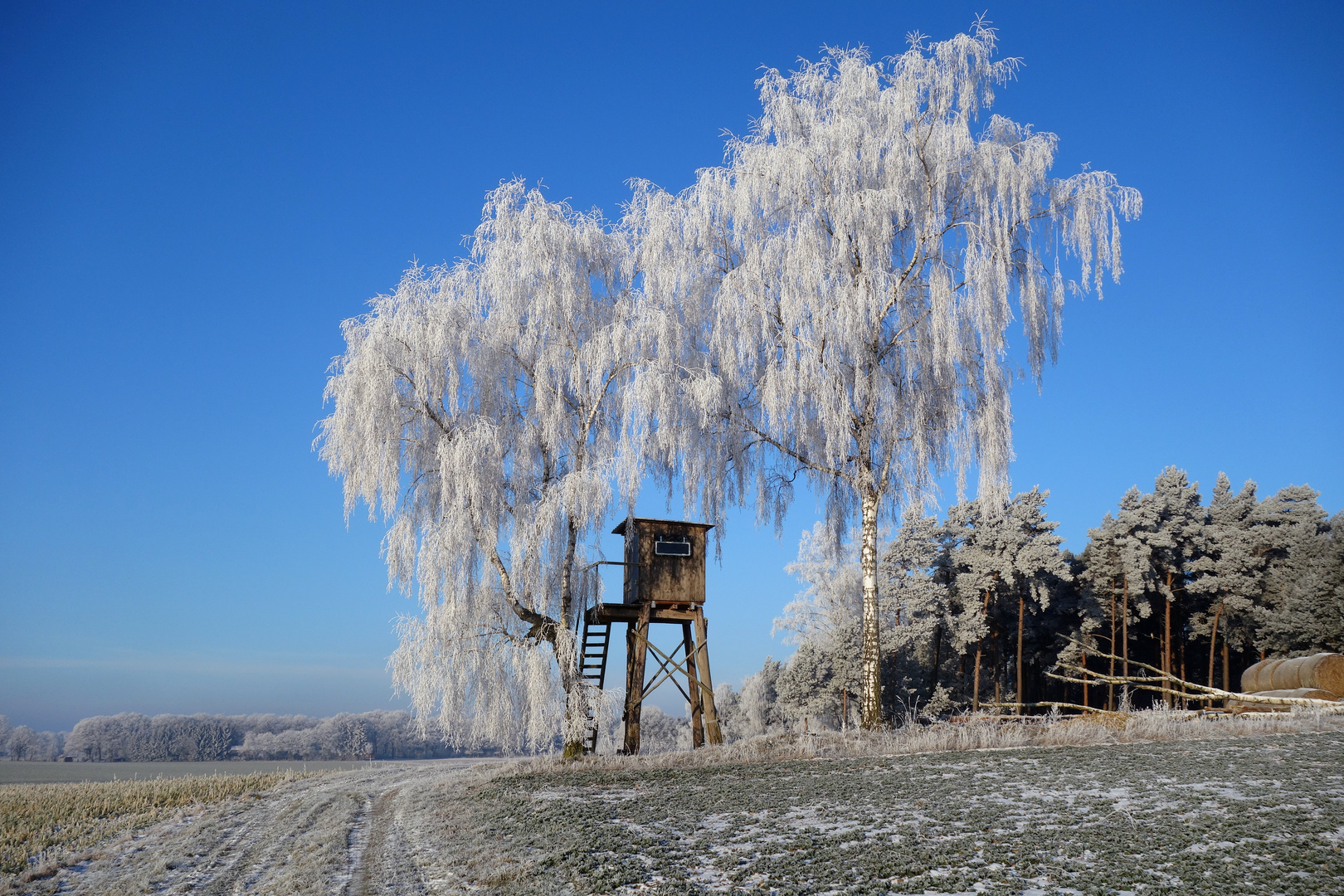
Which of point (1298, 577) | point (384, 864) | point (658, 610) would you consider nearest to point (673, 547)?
point (658, 610)

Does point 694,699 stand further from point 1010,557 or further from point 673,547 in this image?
point 1010,557

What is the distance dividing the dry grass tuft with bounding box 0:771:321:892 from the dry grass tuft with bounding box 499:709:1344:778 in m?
4.68

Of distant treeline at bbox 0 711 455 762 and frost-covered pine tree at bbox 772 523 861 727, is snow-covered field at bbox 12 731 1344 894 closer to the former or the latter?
frost-covered pine tree at bbox 772 523 861 727

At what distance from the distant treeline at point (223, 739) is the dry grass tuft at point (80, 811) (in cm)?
2573

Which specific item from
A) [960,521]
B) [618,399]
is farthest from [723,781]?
[960,521]

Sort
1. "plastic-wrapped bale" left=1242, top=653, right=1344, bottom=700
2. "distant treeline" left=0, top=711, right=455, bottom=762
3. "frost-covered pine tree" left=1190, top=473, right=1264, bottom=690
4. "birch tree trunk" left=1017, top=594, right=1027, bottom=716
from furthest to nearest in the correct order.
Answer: "distant treeline" left=0, top=711, right=455, bottom=762 → "frost-covered pine tree" left=1190, top=473, right=1264, bottom=690 → "birch tree trunk" left=1017, top=594, right=1027, bottom=716 → "plastic-wrapped bale" left=1242, top=653, right=1344, bottom=700

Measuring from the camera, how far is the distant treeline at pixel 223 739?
4138 centimetres

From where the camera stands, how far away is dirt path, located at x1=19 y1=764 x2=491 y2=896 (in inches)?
265

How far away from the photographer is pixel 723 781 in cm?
960

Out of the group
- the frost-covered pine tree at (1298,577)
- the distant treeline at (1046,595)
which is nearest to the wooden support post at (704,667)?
the distant treeline at (1046,595)

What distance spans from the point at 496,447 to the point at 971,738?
897cm

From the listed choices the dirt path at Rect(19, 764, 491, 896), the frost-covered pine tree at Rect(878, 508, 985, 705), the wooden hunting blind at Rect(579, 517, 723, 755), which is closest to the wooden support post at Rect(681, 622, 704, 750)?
the wooden hunting blind at Rect(579, 517, 723, 755)

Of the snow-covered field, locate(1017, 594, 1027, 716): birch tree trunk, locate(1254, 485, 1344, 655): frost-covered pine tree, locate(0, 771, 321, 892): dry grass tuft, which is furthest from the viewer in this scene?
locate(1017, 594, 1027, 716): birch tree trunk

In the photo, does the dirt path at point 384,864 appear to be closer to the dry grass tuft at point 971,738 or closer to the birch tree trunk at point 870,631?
the dry grass tuft at point 971,738
